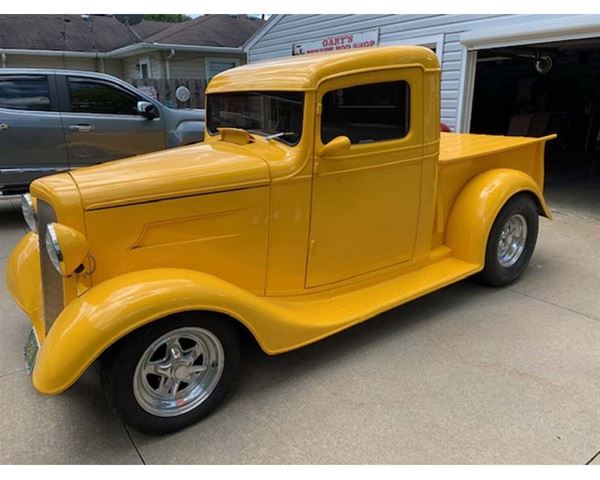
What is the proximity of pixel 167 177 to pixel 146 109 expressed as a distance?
509cm

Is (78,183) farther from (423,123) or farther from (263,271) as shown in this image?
(423,123)

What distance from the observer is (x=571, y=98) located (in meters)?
14.7

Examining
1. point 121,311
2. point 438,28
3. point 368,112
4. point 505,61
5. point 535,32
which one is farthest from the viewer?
point 505,61

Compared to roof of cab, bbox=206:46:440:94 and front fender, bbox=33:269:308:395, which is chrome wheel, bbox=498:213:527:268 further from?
front fender, bbox=33:269:308:395

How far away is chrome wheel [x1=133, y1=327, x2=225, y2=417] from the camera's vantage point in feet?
8.11

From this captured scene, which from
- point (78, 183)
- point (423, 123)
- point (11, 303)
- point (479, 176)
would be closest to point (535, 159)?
point (479, 176)

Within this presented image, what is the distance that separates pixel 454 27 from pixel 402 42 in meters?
1.21

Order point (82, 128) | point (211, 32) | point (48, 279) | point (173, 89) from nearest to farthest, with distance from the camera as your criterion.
→ point (48, 279)
point (82, 128)
point (173, 89)
point (211, 32)

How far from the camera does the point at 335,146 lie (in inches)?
112

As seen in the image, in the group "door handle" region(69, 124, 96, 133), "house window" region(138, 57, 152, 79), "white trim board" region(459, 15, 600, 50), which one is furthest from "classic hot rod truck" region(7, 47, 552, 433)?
"house window" region(138, 57, 152, 79)

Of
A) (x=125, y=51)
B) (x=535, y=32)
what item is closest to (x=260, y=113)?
(x=535, y=32)

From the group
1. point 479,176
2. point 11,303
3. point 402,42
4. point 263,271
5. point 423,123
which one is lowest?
point 11,303

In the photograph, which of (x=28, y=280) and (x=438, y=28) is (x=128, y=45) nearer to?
(x=438, y=28)

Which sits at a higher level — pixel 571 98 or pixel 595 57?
pixel 595 57
